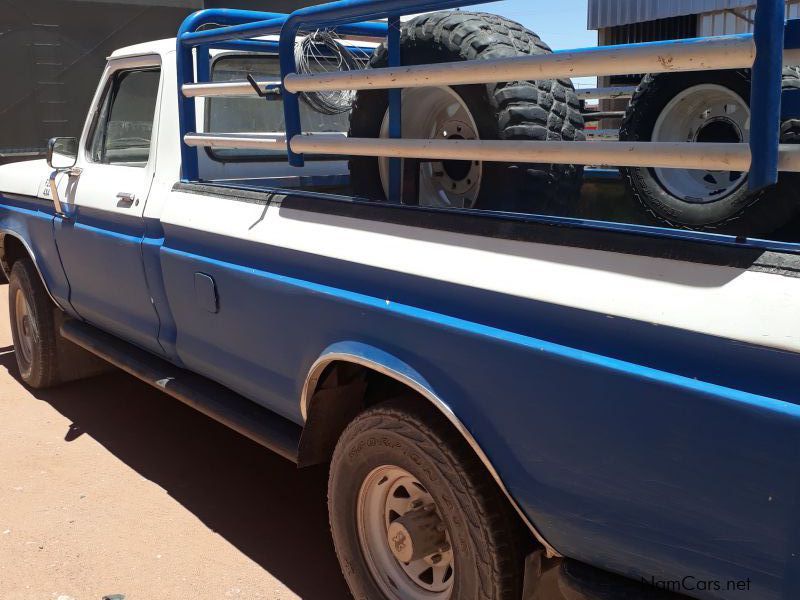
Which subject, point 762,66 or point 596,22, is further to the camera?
point 596,22

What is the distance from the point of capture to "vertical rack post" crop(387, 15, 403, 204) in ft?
8.13

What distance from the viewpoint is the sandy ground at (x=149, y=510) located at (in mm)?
3164

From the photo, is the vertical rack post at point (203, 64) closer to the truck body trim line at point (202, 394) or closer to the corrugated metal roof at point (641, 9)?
the truck body trim line at point (202, 394)

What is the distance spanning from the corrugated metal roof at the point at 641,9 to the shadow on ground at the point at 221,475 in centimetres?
1021

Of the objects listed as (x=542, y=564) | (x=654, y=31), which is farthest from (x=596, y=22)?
(x=542, y=564)

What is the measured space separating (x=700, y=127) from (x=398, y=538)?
1.73 meters

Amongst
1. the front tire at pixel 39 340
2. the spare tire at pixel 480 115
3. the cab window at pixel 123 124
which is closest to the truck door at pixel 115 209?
the cab window at pixel 123 124

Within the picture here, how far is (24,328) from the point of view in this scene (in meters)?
5.34

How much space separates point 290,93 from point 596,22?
12.0 meters

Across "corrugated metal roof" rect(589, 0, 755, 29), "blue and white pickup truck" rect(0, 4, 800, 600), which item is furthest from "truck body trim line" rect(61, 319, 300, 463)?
"corrugated metal roof" rect(589, 0, 755, 29)

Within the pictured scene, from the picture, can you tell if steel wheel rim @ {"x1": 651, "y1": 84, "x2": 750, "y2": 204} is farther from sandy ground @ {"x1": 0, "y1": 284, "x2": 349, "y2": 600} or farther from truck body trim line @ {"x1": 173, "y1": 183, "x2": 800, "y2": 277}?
sandy ground @ {"x1": 0, "y1": 284, "x2": 349, "y2": 600}

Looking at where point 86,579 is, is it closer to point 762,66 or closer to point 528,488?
point 528,488

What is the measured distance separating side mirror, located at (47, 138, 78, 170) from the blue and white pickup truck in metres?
0.53

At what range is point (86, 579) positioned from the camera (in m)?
3.18
